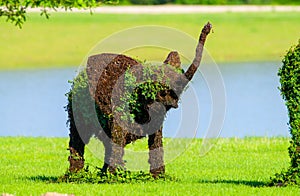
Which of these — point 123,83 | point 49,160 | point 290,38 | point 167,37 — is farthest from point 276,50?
point 123,83

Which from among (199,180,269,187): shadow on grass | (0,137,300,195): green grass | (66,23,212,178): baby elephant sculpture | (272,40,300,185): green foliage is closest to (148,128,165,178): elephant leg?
(66,23,212,178): baby elephant sculpture

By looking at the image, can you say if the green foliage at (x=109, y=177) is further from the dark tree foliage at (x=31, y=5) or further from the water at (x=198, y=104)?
the water at (x=198, y=104)

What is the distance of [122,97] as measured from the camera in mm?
12367

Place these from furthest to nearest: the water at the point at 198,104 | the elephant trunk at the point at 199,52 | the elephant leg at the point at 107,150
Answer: the water at the point at 198,104, the elephant leg at the point at 107,150, the elephant trunk at the point at 199,52

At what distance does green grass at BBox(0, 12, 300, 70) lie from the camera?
4106 centimetres

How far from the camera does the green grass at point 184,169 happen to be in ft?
39.5

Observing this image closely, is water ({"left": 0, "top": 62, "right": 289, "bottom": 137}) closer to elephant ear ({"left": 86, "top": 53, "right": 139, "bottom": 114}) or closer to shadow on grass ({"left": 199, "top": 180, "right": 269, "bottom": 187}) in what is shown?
shadow on grass ({"left": 199, "top": 180, "right": 269, "bottom": 187})

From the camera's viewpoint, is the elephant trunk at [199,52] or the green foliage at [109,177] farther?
the green foliage at [109,177]

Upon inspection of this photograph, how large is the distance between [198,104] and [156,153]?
790cm

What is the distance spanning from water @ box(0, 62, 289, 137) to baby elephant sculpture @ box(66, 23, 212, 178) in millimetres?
6381

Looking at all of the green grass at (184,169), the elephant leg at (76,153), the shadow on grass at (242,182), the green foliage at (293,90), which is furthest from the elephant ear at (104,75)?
the green foliage at (293,90)

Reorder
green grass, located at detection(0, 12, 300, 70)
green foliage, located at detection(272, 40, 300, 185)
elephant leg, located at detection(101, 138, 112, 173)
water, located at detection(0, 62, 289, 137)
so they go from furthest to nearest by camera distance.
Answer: green grass, located at detection(0, 12, 300, 70) → water, located at detection(0, 62, 289, 137) → elephant leg, located at detection(101, 138, 112, 173) → green foliage, located at detection(272, 40, 300, 185)

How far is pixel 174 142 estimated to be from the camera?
16.8 metres

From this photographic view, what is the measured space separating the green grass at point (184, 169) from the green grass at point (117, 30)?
21062 millimetres
